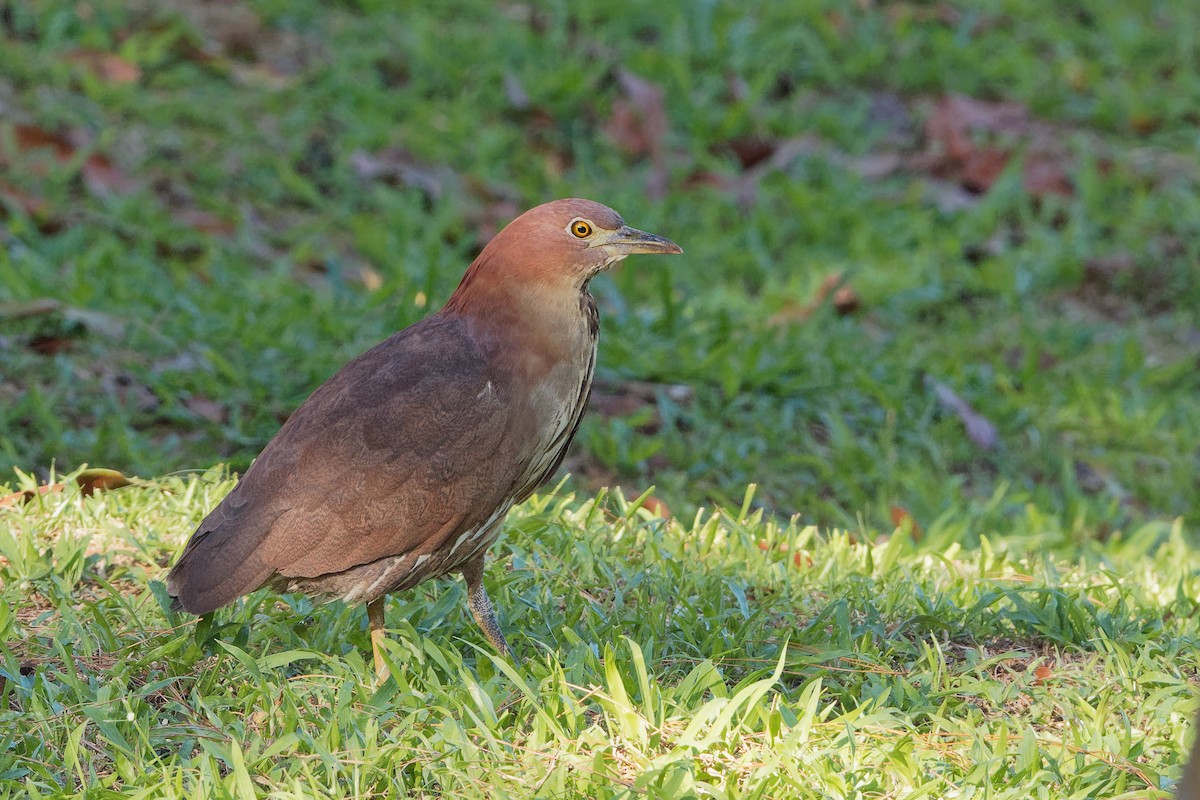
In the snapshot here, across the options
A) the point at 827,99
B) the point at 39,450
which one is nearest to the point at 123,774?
the point at 39,450

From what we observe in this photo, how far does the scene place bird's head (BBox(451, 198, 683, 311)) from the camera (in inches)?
147

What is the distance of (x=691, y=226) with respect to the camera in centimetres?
790

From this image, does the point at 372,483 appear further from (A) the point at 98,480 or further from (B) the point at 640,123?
(B) the point at 640,123

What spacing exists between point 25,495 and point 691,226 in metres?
4.16

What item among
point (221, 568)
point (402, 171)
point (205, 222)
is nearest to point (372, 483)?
point (221, 568)

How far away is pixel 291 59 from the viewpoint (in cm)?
859

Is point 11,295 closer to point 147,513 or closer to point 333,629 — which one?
point 147,513

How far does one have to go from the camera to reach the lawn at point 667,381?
11.2ft

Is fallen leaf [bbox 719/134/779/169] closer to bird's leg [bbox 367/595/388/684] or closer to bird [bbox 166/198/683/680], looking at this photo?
bird [bbox 166/198/683/680]

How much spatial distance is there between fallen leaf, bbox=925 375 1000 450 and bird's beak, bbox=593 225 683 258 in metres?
2.72

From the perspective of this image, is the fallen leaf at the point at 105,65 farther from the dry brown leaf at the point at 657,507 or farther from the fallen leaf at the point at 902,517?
the fallen leaf at the point at 902,517

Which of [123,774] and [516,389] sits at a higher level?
[516,389]

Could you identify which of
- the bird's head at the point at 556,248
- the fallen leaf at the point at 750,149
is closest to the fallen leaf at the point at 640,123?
the fallen leaf at the point at 750,149

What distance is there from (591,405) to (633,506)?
1.36 m
